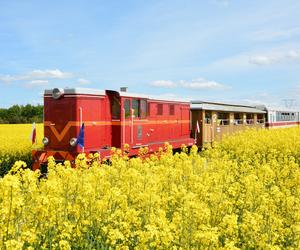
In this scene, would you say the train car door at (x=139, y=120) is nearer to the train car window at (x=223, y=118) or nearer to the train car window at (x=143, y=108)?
the train car window at (x=143, y=108)

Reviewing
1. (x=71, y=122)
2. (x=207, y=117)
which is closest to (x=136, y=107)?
(x=71, y=122)

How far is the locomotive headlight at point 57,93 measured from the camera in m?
13.1

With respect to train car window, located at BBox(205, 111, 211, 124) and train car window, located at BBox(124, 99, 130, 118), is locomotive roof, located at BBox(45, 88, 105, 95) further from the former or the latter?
train car window, located at BBox(205, 111, 211, 124)

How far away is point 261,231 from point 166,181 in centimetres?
244

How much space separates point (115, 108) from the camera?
14195 millimetres

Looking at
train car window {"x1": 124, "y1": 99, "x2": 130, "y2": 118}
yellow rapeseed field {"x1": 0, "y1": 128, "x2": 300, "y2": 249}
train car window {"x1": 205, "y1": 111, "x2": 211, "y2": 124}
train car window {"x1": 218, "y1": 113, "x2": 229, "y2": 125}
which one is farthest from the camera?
train car window {"x1": 218, "y1": 113, "x2": 229, "y2": 125}

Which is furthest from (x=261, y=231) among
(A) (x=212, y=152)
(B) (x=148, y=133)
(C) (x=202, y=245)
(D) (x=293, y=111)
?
(D) (x=293, y=111)

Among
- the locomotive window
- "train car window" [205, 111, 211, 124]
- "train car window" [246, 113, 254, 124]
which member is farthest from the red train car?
"train car window" [246, 113, 254, 124]

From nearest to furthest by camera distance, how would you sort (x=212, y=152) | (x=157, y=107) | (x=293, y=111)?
1. (x=212, y=152)
2. (x=157, y=107)
3. (x=293, y=111)

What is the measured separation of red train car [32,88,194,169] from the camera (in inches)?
505

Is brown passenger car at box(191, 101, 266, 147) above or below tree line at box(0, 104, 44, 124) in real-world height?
below

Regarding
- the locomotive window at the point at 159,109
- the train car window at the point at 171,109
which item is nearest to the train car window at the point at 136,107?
the locomotive window at the point at 159,109

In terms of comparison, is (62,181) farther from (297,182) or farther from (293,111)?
(293,111)

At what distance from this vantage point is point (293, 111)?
48281 mm
